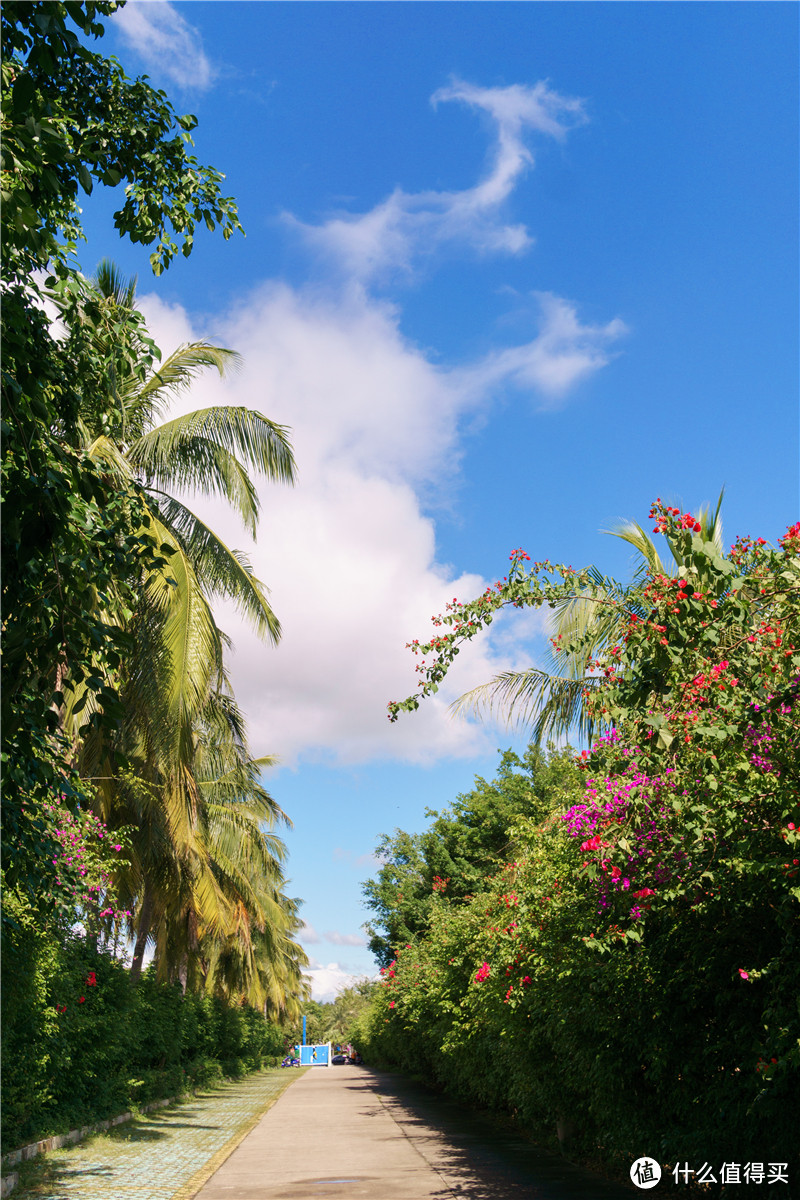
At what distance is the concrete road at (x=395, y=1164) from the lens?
392 inches

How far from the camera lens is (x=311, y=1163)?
12797mm

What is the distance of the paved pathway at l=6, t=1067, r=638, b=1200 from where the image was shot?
10.0 meters

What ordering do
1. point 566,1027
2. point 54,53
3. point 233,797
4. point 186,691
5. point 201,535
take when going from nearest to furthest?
1. point 54,53
2. point 566,1027
3. point 186,691
4. point 201,535
5. point 233,797

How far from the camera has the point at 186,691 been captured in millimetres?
11633

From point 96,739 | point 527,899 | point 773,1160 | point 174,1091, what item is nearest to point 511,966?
point 527,899

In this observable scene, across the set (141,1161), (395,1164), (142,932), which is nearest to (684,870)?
(395,1164)

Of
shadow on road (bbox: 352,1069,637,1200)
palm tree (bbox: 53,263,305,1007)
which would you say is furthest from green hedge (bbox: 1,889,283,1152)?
shadow on road (bbox: 352,1069,637,1200)

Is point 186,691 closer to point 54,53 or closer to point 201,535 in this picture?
point 201,535

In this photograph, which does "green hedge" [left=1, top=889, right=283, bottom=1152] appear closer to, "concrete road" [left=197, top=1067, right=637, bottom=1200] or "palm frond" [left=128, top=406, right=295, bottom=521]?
"concrete road" [left=197, top=1067, right=637, bottom=1200]

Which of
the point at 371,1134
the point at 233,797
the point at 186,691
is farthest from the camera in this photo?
the point at 233,797

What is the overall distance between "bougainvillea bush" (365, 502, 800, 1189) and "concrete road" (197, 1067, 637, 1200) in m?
1.95

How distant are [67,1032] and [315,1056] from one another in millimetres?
84087

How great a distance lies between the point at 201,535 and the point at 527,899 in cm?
707

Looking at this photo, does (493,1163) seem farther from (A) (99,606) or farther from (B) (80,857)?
(A) (99,606)
